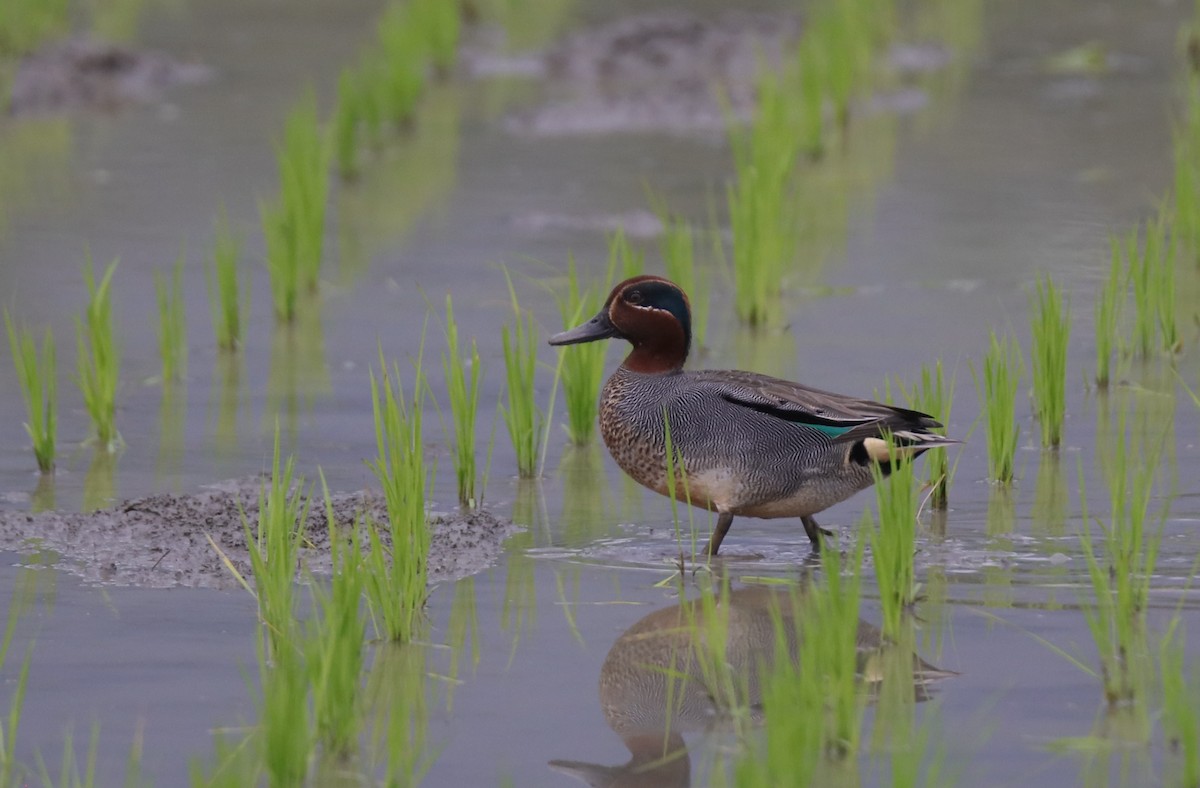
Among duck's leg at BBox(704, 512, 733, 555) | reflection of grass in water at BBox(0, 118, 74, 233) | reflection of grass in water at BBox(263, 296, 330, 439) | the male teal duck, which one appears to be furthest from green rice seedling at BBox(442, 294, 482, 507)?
reflection of grass in water at BBox(0, 118, 74, 233)

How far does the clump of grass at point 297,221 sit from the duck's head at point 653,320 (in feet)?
7.77

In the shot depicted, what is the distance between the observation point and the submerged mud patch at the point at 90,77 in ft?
41.9

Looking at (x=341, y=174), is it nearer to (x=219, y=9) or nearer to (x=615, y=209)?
(x=615, y=209)

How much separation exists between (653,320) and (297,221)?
2.80 meters

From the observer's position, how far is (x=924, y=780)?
3.35 m

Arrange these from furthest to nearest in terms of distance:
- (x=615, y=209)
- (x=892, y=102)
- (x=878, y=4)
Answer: (x=878, y=4) < (x=892, y=102) < (x=615, y=209)

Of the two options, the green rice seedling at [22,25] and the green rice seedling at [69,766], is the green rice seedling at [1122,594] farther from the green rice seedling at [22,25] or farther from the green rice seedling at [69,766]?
the green rice seedling at [22,25]

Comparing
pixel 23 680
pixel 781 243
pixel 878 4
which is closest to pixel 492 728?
pixel 23 680

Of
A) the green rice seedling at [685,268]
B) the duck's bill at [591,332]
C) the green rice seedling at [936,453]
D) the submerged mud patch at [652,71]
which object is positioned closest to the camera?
the green rice seedling at [936,453]

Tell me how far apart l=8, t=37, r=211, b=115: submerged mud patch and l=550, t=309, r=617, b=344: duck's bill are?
821 centimetres

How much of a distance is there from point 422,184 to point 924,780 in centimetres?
754

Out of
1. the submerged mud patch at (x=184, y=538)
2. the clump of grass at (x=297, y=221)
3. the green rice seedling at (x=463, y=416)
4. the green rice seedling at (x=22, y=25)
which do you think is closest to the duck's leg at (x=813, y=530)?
the submerged mud patch at (x=184, y=538)

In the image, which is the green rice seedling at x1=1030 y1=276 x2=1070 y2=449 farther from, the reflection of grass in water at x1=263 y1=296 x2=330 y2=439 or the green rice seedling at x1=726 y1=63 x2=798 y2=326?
the reflection of grass in water at x1=263 y1=296 x2=330 y2=439

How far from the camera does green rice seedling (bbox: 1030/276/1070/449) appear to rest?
17.8 ft
